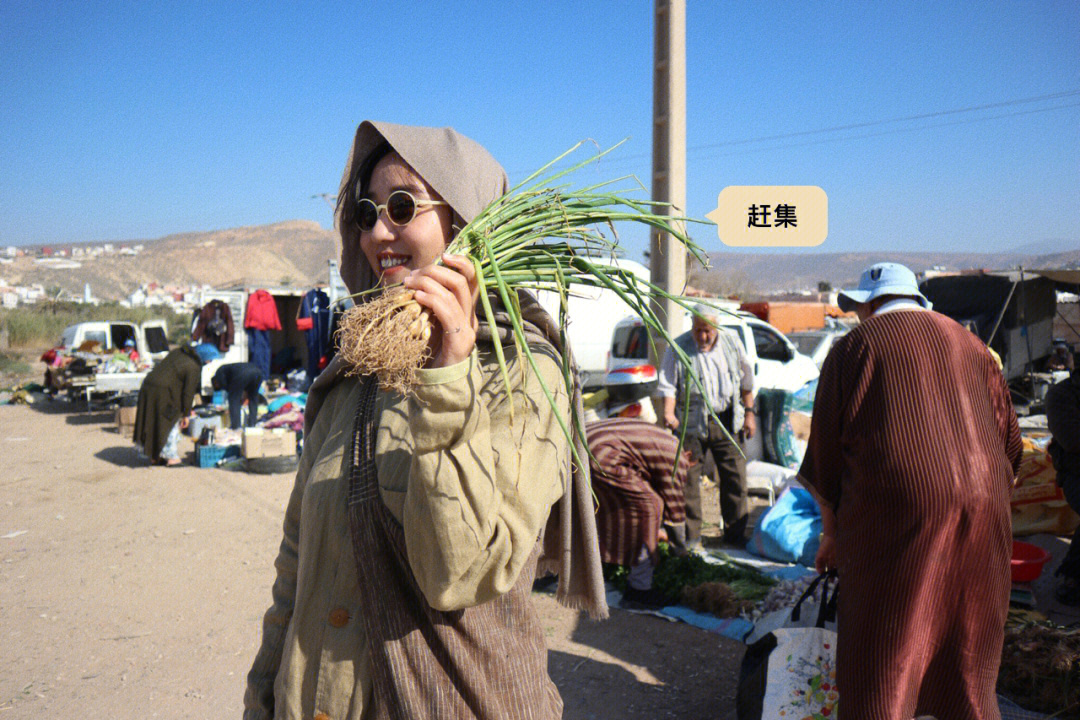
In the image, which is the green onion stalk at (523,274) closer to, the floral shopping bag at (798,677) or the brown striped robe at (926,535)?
the brown striped robe at (926,535)

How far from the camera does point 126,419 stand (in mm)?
11844

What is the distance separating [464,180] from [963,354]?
1864 millimetres

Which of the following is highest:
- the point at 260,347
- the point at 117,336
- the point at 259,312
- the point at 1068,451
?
the point at 259,312

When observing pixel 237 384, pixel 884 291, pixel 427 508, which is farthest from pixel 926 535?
pixel 237 384

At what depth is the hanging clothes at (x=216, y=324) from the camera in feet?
46.4

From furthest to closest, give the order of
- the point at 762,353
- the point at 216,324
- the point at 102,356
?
the point at 102,356, the point at 216,324, the point at 762,353

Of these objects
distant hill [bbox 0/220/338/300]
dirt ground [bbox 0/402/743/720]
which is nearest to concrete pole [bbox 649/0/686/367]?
dirt ground [bbox 0/402/743/720]

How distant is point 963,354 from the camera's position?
2.45m

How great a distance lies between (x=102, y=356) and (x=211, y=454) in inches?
316

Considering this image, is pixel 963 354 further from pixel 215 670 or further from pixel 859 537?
pixel 215 670

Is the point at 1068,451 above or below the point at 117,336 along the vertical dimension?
below

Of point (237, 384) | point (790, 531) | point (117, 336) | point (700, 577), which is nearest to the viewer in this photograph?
point (700, 577)

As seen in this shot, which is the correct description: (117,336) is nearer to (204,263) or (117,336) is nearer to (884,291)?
(884,291)

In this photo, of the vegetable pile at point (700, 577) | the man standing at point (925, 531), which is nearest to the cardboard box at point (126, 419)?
the vegetable pile at point (700, 577)
